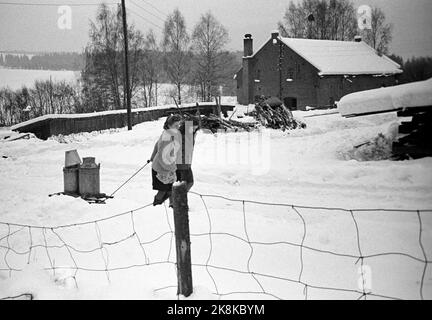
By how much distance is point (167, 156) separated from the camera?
5.04 m

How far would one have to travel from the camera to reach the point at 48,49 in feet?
21.8

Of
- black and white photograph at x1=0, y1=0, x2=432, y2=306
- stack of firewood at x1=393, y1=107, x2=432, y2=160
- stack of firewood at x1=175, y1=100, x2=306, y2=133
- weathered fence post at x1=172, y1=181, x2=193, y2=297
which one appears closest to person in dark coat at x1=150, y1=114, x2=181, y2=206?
black and white photograph at x1=0, y1=0, x2=432, y2=306

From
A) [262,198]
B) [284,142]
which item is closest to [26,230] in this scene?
[262,198]

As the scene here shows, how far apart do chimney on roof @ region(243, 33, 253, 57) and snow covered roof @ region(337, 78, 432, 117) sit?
2224 cm

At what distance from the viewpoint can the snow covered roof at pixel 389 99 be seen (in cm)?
496

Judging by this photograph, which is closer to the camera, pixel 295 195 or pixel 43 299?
pixel 43 299

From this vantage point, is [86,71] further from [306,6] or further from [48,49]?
[306,6]

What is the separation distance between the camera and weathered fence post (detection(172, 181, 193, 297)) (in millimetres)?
2789

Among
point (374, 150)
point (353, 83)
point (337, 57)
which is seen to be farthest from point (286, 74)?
point (374, 150)

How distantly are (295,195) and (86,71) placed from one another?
23.1 m

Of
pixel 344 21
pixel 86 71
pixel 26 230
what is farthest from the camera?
pixel 86 71

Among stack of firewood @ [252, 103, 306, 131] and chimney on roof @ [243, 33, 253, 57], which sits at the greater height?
chimney on roof @ [243, 33, 253, 57]

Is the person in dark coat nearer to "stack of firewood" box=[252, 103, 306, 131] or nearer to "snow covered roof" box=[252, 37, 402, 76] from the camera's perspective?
"snow covered roof" box=[252, 37, 402, 76]

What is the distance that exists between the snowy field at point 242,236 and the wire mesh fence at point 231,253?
0.01m
